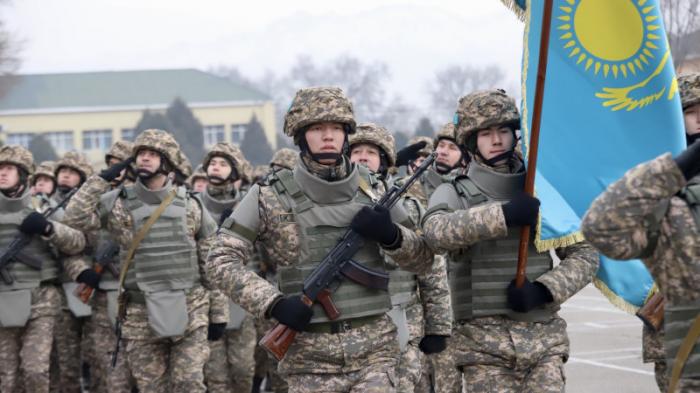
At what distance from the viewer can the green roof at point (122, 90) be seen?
102 metres

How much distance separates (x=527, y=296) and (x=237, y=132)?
9319cm

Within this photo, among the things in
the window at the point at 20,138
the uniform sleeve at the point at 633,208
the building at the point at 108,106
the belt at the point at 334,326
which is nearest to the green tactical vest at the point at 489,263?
the belt at the point at 334,326

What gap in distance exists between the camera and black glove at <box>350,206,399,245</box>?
18.4ft

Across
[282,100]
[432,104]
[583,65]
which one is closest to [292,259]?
[583,65]

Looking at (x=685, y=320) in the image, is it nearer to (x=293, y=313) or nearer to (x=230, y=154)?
(x=293, y=313)

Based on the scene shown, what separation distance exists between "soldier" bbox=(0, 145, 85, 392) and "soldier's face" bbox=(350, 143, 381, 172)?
277cm

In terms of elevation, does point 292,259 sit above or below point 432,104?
above

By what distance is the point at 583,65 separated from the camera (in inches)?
251

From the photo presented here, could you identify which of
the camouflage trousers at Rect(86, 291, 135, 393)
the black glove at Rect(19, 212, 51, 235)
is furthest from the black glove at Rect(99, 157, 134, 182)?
the camouflage trousers at Rect(86, 291, 135, 393)

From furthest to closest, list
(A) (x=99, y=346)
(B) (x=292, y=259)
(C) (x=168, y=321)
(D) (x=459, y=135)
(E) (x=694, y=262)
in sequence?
(A) (x=99, y=346) → (C) (x=168, y=321) → (D) (x=459, y=135) → (B) (x=292, y=259) → (E) (x=694, y=262)

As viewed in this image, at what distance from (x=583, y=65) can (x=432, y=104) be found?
95.7m

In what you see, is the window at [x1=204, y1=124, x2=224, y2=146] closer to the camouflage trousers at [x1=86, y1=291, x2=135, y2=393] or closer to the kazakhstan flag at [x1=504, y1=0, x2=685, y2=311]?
the camouflage trousers at [x1=86, y1=291, x2=135, y2=393]

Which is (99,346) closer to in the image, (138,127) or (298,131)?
(298,131)

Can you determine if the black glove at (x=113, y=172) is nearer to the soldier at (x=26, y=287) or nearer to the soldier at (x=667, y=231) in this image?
the soldier at (x=26, y=287)
